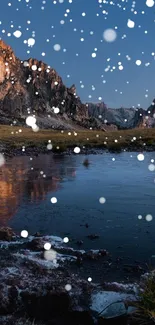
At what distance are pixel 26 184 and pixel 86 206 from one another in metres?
6.41

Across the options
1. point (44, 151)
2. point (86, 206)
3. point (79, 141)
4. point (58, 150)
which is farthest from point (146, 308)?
point (79, 141)

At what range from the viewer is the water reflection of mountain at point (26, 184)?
16.9 m

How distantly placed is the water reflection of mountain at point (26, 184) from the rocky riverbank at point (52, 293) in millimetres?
4390

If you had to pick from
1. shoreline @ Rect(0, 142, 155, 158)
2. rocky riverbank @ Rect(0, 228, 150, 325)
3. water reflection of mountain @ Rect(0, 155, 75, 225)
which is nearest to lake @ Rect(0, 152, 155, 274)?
water reflection of mountain @ Rect(0, 155, 75, 225)

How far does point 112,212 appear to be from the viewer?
15.5m

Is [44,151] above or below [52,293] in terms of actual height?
above

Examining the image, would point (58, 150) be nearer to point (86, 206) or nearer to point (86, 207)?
point (86, 206)

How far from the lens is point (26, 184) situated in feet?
73.0

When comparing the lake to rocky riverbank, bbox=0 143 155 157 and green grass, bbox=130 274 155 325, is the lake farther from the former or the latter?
rocky riverbank, bbox=0 143 155 157

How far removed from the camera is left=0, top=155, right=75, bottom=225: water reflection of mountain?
16.9 metres

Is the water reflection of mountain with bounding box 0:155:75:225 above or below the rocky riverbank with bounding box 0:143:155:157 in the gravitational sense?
below

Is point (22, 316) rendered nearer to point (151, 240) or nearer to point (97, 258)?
point (97, 258)

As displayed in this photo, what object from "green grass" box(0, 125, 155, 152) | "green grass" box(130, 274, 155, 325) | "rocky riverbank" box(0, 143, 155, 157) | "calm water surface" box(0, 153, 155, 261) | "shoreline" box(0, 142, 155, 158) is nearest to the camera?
"green grass" box(130, 274, 155, 325)

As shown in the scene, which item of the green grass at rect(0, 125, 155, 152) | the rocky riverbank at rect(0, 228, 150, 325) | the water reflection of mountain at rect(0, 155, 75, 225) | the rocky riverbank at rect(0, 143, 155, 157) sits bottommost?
the rocky riverbank at rect(0, 228, 150, 325)
